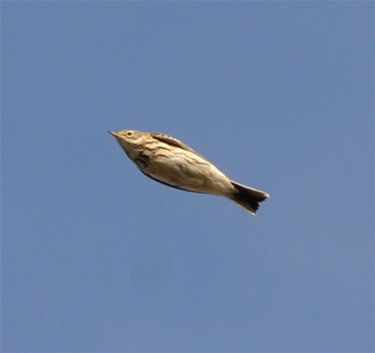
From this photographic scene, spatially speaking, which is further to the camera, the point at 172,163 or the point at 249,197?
the point at 249,197

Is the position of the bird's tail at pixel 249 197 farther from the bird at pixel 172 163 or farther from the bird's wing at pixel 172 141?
the bird's wing at pixel 172 141

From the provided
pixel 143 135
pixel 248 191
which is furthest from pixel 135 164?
pixel 248 191

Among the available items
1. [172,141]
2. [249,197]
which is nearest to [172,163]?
[172,141]

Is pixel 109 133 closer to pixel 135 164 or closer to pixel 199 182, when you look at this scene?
pixel 135 164

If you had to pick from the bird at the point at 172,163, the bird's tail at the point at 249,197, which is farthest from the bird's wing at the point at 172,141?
the bird's tail at the point at 249,197

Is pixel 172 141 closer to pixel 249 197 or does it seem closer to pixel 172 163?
pixel 172 163
